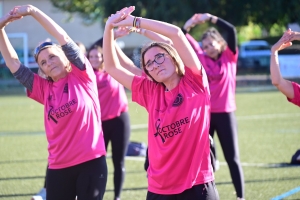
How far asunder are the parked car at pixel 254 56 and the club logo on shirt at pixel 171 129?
111ft

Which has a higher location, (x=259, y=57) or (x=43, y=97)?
(x=43, y=97)

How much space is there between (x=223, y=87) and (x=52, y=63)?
296 cm

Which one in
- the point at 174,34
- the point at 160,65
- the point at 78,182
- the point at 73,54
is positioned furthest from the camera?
the point at 73,54

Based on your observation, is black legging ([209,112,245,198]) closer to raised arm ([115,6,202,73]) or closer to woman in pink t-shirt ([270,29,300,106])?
woman in pink t-shirt ([270,29,300,106])

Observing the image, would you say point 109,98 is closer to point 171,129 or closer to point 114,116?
point 114,116

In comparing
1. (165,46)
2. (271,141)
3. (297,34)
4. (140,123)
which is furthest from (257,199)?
(140,123)

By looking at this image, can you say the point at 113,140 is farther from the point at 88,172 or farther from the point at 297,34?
the point at 297,34

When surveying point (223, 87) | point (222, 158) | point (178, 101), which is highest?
point (178, 101)

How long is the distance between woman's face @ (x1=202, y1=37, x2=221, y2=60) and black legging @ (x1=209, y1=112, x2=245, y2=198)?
80cm

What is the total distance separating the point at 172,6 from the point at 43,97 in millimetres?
27905

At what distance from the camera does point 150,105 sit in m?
4.25

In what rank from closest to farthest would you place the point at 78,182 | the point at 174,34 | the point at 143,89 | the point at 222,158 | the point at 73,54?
the point at 174,34 < the point at 143,89 < the point at 78,182 < the point at 73,54 < the point at 222,158

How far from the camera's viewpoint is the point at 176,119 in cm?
406

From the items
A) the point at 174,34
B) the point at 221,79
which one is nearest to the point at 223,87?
the point at 221,79
